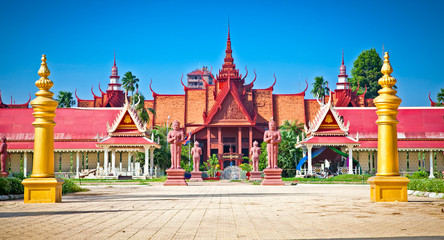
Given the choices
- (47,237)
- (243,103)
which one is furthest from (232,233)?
(243,103)

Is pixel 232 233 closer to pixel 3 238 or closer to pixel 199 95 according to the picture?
pixel 3 238

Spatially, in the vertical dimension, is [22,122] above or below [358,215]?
above

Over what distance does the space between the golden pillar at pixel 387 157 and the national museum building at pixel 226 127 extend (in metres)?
27.4

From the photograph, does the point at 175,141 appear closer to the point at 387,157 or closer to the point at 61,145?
the point at 387,157

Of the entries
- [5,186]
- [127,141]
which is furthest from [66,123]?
[5,186]

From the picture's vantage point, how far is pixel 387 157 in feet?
37.9

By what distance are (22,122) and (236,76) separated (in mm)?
20023

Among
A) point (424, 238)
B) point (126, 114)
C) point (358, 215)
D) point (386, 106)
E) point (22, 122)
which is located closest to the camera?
point (424, 238)

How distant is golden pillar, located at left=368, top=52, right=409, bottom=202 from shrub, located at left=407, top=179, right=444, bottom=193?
6.55ft

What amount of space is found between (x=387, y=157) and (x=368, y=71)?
66811mm

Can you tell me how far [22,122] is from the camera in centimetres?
4619

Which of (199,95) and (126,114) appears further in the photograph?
(199,95)

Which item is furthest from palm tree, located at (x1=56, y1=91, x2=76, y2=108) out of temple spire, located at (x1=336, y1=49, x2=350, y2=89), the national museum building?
temple spire, located at (x1=336, y1=49, x2=350, y2=89)

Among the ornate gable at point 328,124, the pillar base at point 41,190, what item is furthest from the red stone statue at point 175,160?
the ornate gable at point 328,124
